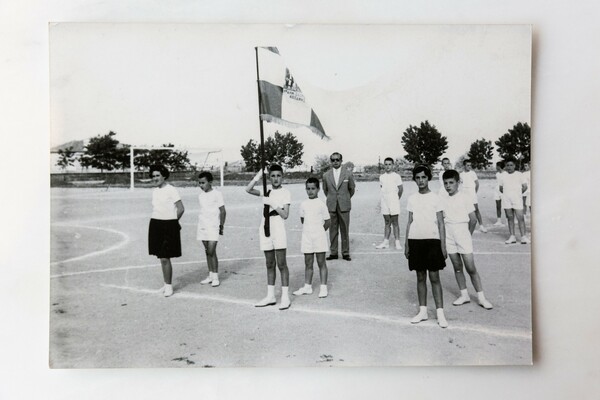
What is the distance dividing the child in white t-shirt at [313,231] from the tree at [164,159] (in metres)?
0.54

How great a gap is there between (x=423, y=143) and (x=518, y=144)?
1.38 feet

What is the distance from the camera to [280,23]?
2.42 m

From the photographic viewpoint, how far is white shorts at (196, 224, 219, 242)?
2.46 meters

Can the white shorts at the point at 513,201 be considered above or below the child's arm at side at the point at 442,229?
above

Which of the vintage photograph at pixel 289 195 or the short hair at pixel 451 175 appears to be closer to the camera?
the vintage photograph at pixel 289 195

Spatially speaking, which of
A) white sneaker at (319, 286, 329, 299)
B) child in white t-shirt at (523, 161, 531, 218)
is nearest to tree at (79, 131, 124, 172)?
white sneaker at (319, 286, 329, 299)

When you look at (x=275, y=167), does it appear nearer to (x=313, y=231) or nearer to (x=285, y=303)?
(x=313, y=231)

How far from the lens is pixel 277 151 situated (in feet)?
7.99

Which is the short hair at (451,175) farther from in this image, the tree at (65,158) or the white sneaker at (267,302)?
the tree at (65,158)

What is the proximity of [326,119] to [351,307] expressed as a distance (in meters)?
0.82

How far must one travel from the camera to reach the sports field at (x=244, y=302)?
2355 mm

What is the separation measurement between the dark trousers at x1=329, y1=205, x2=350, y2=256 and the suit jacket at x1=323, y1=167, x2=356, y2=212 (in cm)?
2

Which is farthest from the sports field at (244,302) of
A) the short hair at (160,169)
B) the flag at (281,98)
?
the flag at (281,98)

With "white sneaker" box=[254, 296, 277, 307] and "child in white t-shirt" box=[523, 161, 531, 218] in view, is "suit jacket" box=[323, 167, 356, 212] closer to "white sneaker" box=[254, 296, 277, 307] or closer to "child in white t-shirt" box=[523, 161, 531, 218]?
"white sneaker" box=[254, 296, 277, 307]
